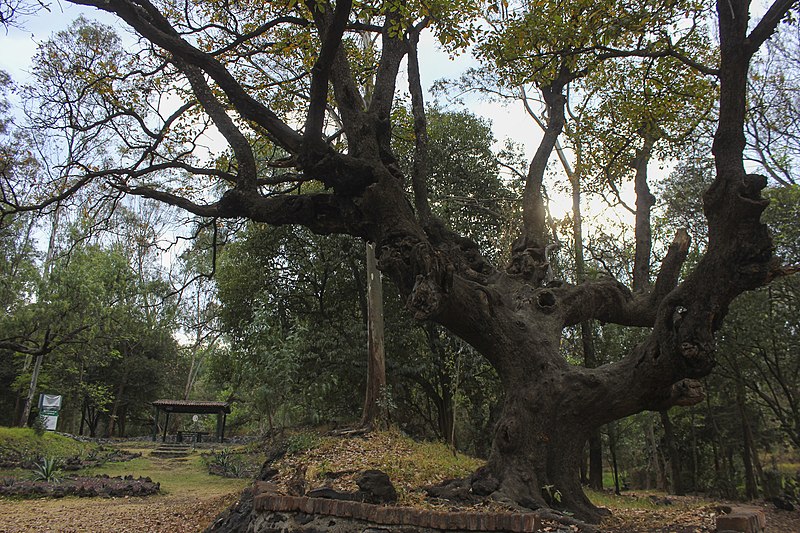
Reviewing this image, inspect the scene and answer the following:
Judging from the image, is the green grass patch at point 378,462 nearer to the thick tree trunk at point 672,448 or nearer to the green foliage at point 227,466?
the green foliage at point 227,466

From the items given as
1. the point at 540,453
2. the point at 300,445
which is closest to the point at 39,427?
the point at 300,445

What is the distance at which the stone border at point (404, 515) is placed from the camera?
384 cm

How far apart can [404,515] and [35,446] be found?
17311 millimetres

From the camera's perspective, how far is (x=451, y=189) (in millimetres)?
14984

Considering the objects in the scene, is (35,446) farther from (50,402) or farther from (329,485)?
(329,485)

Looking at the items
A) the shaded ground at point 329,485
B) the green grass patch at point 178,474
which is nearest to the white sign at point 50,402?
the green grass patch at point 178,474

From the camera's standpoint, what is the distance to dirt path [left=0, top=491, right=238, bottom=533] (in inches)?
265

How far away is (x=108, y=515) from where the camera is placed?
766 cm

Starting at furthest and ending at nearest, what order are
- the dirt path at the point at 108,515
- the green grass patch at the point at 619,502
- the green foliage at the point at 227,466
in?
the green foliage at the point at 227,466 < the green grass patch at the point at 619,502 < the dirt path at the point at 108,515

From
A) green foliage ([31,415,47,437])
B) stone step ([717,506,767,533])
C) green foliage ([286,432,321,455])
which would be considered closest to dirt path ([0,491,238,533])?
green foliage ([286,432,321,455])

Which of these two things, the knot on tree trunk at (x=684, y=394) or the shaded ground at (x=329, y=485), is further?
the knot on tree trunk at (x=684, y=394)

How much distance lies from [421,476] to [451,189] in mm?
9952

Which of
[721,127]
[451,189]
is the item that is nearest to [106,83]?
[721,127]

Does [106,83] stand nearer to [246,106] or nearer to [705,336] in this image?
[246,106]
